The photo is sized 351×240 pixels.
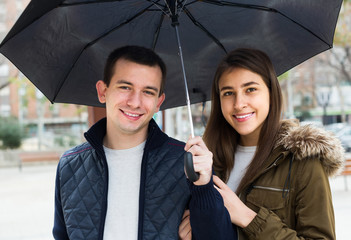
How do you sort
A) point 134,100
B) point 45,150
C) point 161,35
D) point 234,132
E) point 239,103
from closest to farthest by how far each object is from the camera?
1. point 134,100
2. point 239,103
3. point 234,132
4. point 161,35
5. point 45,150

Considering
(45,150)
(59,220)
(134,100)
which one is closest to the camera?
(134,100)

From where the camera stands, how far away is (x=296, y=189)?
1889 millimetres

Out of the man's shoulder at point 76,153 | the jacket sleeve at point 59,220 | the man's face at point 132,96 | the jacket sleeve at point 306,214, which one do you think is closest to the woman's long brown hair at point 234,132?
the jacket sleeve at point 306,214

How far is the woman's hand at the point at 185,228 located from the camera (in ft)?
6.10

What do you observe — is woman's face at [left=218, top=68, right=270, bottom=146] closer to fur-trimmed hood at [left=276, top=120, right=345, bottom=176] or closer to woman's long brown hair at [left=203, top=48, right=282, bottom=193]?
woman's long brown hair at [left=203, top=48, right=282, bottom=193]

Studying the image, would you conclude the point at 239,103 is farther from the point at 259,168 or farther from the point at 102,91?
the point at 102,91

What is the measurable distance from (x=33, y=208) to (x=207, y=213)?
26.4 feet

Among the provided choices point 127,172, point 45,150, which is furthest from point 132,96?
point 45,150

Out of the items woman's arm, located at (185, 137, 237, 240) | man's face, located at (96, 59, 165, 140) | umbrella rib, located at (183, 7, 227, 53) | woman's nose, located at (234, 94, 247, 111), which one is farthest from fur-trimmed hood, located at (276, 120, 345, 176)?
umbrella rib, located at (183, 7, 227, 53)

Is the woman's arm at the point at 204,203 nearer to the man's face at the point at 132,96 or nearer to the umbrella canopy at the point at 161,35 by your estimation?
the man's face at the point at 132,96

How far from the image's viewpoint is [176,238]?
184cm

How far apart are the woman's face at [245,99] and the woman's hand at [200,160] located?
568mm

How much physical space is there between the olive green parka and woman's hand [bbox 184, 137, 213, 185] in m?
0.47

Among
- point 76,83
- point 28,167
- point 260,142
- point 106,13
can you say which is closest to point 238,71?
point 260,142
